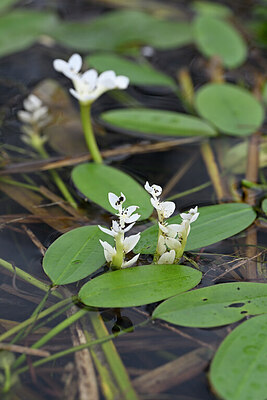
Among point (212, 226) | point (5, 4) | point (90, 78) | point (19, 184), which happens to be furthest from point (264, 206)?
point (5, 4)

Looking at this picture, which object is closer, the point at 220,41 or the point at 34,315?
the point at 34,315

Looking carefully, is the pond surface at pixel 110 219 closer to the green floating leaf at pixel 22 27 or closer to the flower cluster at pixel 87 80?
the green floating leaf at pixel 22 27

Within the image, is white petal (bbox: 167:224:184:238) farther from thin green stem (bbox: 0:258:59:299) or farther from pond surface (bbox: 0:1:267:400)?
thin green stem (bbox: 0:258:59:299)

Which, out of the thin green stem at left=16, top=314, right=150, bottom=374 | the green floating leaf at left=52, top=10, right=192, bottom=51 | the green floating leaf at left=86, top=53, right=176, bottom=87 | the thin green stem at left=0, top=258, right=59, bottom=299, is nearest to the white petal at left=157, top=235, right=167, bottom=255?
the thin green stem at left=16, top=314, right=150, bottom=374

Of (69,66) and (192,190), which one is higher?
(69,66)

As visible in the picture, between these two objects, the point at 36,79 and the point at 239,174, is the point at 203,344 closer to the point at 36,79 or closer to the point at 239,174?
the point at 239,174

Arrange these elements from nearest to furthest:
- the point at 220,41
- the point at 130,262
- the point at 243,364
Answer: the point at 243,364 < the point at 130,262 < the point at 220,41

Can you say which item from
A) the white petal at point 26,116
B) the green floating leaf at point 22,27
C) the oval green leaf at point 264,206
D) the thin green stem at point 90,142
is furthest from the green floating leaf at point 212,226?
the green floating leaf at point 22,27

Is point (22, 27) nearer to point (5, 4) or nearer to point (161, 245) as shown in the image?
point (5, 4)
